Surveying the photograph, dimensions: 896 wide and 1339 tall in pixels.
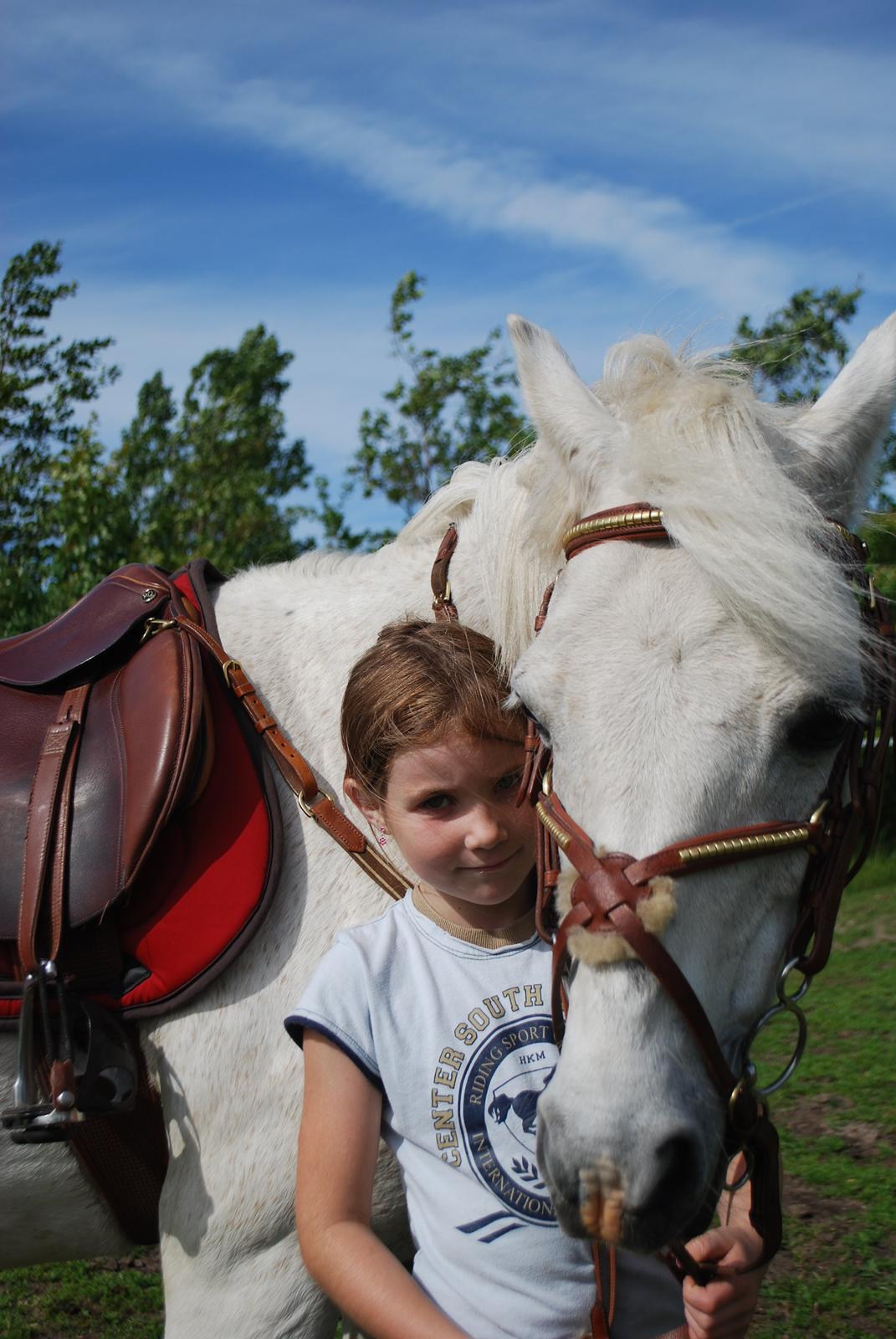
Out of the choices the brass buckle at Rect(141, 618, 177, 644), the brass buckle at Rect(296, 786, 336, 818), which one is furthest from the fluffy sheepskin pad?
the brass buckle at Rect(141, 618, 177, 644)

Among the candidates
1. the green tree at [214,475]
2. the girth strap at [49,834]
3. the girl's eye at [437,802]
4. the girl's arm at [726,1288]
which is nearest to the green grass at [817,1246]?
the girl's arm at [726,1288]

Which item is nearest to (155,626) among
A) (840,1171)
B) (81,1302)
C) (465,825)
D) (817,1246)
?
(465,825)

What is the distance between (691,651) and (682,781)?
189mm

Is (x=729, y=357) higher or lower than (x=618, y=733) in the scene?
higher

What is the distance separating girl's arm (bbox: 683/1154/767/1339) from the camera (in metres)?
1.39

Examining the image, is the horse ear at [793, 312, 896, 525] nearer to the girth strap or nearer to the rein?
the rein

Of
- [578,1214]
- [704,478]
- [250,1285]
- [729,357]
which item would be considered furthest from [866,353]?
[250,1285]

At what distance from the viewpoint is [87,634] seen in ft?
7.27

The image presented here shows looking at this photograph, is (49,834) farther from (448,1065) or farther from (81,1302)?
(81,1302)

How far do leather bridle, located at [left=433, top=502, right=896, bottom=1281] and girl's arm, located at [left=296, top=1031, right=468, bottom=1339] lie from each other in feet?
1.06

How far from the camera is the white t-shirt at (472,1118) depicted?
1492 mm

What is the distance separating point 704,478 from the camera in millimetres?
1581

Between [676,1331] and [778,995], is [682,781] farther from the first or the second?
[676,1331]

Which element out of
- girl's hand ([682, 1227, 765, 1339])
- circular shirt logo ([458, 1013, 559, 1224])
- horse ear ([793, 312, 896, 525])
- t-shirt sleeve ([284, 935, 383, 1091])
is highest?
horse ear ([793, 312, 896, 525])
